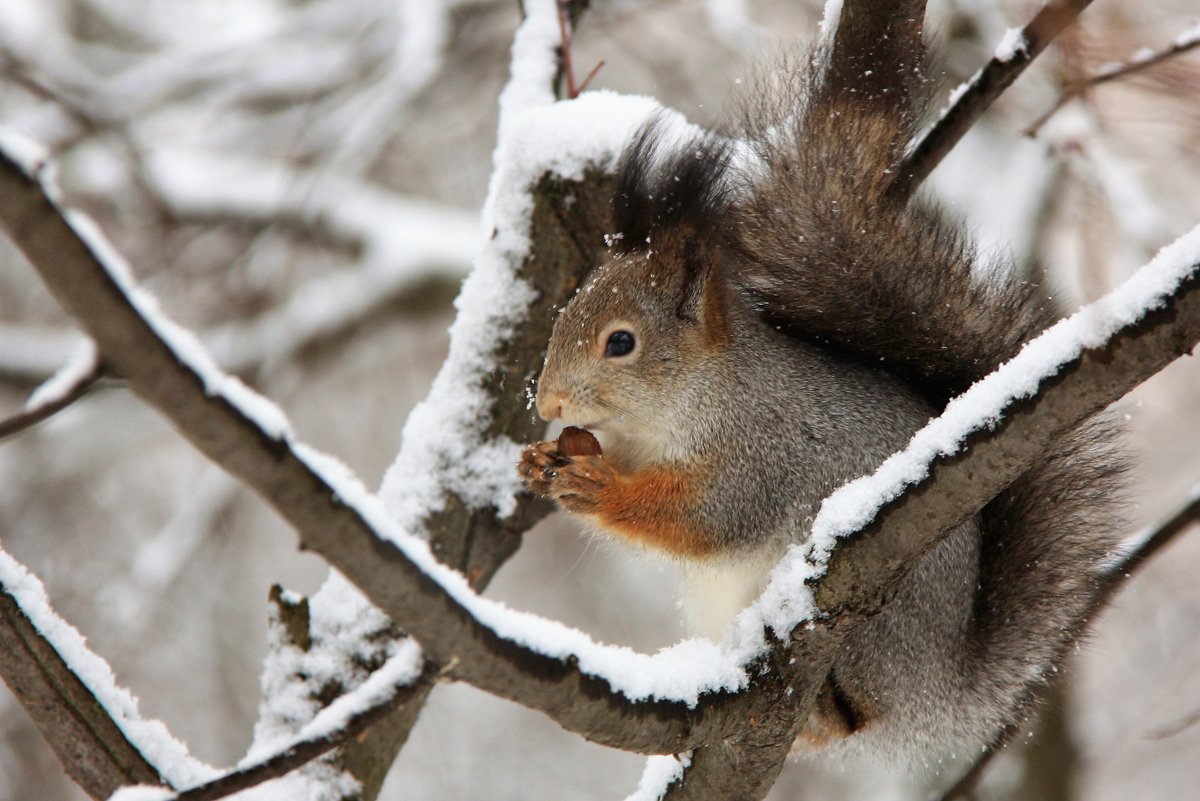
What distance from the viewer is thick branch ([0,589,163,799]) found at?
1258mm

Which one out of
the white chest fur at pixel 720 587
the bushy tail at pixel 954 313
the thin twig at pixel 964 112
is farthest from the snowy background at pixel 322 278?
the white chest fur at pixel 720 587

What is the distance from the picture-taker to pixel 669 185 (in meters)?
1.68

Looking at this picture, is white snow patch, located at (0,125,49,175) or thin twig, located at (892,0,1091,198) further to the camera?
thin twig, located at (892,0,1091,198)

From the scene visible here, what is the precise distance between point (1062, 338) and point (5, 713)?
4.19 m

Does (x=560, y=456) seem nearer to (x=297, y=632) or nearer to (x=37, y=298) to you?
(x=297, y=632)

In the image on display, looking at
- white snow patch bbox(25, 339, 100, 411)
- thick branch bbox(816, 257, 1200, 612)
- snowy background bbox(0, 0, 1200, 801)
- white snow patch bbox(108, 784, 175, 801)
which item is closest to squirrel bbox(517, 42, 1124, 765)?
thick branch bbox(816, 257, 1200, 612)

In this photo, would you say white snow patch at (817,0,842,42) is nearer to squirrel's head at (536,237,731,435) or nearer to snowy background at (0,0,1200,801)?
squirrel's head at (536,237,731,435)

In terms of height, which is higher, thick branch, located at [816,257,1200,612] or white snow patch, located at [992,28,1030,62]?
white snow patch, located at [992,28,1030,62]

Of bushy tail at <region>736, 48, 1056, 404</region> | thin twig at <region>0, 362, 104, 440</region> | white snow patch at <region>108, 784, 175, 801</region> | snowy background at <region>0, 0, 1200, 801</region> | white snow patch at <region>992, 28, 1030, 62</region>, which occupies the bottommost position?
snowy background at <region>0, 0, 1200, 801</region>

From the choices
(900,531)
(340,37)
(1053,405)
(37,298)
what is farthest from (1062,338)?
(37,298)

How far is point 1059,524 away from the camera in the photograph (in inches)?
62.4

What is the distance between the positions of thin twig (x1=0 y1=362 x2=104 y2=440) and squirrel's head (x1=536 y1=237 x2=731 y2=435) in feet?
3.27

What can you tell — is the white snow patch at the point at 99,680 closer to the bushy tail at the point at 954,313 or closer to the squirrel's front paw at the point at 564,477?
the squirrel's front paw at the point at 564,477

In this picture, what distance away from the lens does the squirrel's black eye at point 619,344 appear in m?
1.75
